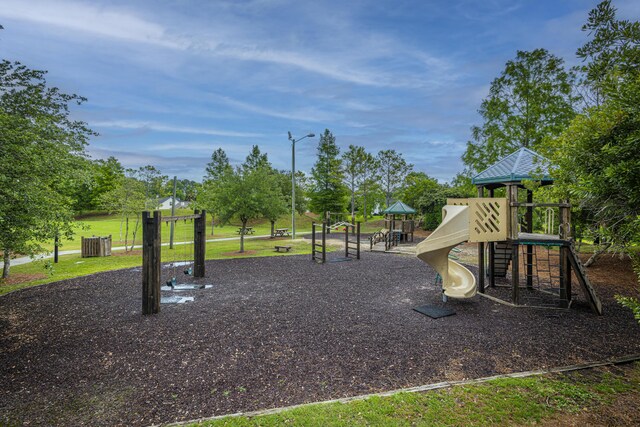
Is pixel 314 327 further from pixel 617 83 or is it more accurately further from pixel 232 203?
pixel 232 203

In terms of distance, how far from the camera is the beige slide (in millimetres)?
7602

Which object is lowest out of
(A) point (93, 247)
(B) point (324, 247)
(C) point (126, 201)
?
(A) point (93, 247)

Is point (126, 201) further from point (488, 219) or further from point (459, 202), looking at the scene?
point (488, 219)

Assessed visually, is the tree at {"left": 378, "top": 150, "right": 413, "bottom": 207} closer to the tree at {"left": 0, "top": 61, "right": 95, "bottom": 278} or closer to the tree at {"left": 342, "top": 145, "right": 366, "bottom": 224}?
the tree at {"left": 342, "top": 145, "right": 366, "bottom": 224}

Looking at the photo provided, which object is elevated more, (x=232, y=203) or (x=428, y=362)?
(x=232, y=203)

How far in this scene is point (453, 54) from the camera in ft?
45.4

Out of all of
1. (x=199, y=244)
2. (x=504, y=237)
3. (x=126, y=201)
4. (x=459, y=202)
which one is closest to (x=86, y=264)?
(x=126, y=201)

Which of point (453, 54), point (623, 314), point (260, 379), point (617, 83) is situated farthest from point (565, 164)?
point (453, 54)

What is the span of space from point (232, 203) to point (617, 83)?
17.8m

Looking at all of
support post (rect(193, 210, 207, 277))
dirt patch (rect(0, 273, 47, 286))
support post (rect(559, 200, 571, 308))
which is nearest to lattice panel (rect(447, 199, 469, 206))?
support post (rect(559, 200, 571, 308))

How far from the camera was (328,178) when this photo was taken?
43.6m

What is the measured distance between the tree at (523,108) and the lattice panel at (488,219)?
15.3 m

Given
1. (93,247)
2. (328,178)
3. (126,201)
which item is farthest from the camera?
(328,178)

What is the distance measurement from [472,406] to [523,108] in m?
23.3
